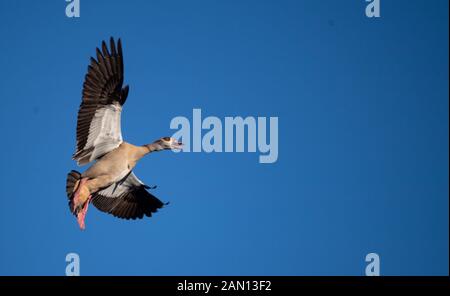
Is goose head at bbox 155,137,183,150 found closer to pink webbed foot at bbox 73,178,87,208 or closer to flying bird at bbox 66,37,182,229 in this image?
flying bird at bbox 66,37,182,229

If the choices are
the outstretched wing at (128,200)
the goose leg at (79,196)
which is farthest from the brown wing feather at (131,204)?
the goose leg at (79,196)

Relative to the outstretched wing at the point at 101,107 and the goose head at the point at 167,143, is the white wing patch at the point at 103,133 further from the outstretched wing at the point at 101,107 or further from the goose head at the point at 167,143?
the goose head at the point at 167,143

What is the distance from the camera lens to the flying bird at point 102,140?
14.1 metres

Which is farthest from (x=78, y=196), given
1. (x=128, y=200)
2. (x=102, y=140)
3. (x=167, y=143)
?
(x=128, y=200)

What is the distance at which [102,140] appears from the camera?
14.6 metres

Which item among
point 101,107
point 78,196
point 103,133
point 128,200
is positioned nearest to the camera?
point 78,196

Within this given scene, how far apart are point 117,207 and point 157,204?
0.84 m

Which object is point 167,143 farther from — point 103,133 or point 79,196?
point 79,196

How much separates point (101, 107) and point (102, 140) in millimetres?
617

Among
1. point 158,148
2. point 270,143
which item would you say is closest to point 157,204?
point 158,148

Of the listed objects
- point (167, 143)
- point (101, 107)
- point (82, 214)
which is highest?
point (101, 107)

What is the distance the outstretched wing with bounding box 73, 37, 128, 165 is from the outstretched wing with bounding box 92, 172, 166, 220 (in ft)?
4.29

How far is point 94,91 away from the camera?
566 inches
